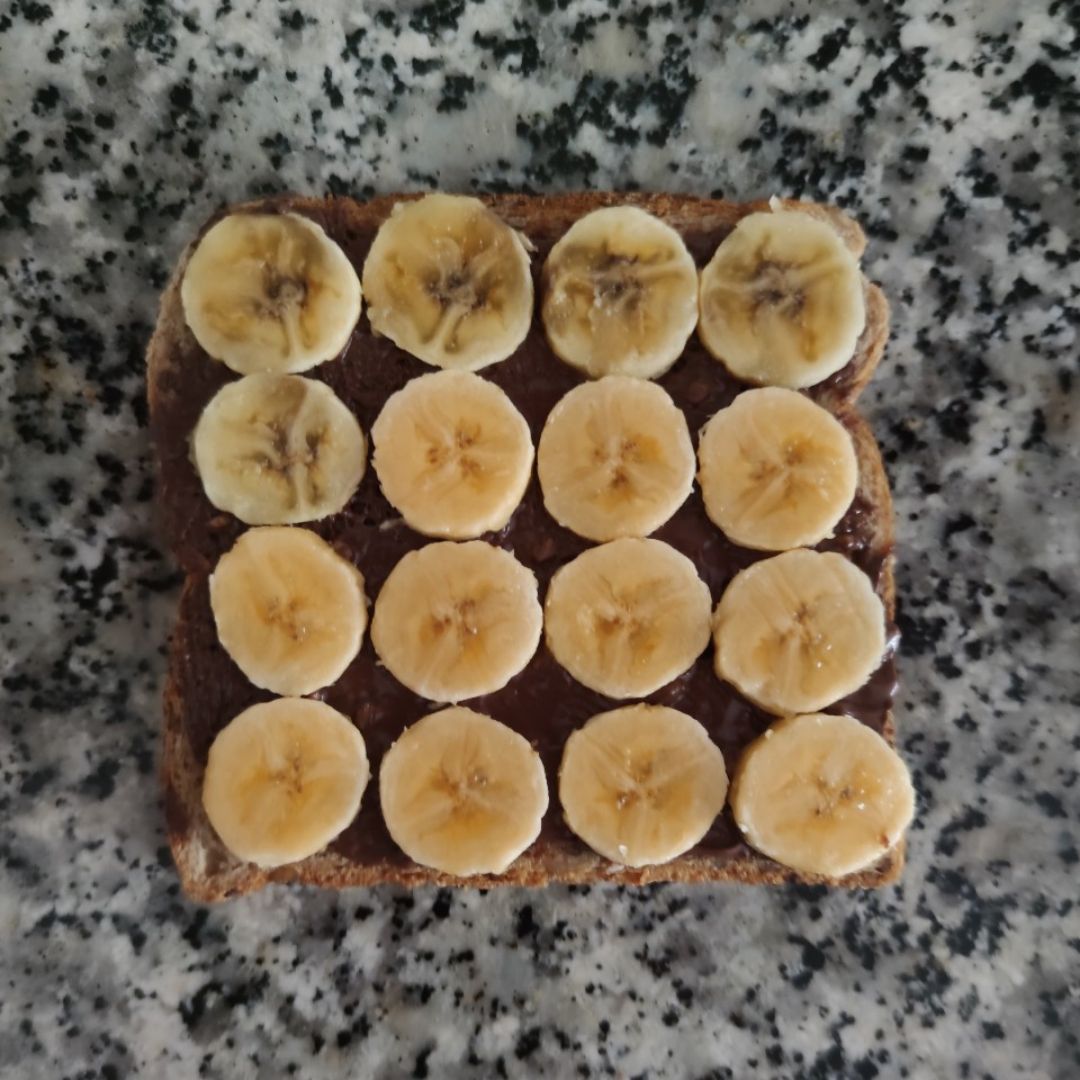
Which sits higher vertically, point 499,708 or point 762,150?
point 762,150

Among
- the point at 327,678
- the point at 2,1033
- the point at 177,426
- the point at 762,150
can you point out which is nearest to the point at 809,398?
the point at 762,150

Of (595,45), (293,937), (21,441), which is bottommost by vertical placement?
(293,937)

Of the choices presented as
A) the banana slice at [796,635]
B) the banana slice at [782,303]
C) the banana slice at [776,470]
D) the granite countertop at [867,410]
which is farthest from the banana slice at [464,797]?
the banana slice at [782,303]

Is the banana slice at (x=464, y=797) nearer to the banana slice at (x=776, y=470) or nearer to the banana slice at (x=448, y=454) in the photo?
the banana slice at (x=448, y=454)

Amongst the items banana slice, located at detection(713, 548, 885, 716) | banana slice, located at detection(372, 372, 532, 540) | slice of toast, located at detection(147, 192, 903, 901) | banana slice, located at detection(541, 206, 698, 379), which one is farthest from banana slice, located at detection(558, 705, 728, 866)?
banana slice, located at detection(541, 206, 698, 379)

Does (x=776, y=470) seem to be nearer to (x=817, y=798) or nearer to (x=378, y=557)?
(x=817, y=798)

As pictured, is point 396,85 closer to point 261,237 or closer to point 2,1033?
point 261,237

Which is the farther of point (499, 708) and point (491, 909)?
point (491, 909)

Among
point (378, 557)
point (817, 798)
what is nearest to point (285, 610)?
point (378, 557)
